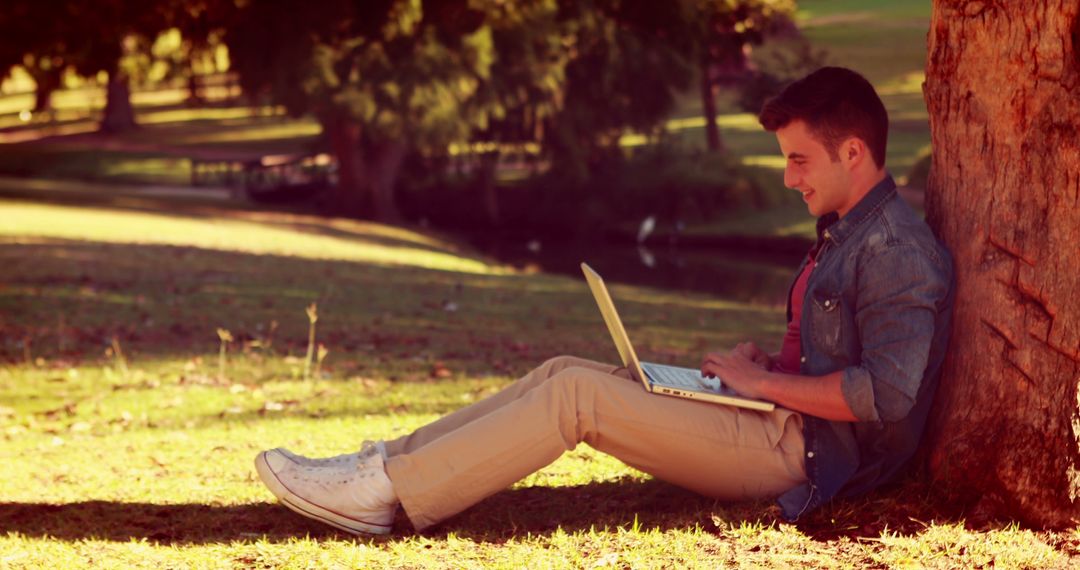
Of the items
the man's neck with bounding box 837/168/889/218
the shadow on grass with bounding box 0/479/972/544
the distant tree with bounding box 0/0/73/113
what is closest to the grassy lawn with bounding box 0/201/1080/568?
the shadow on grass with bounding box 0/479/972/544

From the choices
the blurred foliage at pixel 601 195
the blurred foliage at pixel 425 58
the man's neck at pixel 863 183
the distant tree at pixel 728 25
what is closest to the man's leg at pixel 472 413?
the man's neck at pixel 863 183

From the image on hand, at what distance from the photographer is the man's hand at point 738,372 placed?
4473 millimetres

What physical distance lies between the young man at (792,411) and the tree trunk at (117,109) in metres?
51.1

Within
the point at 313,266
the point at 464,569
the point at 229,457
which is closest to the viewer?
the point at 464,569

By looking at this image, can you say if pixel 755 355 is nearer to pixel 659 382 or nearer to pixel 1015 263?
pixel 659 382

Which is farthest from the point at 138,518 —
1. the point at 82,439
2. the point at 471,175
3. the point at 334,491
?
the point at 471,175

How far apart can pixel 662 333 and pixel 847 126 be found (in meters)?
8.66

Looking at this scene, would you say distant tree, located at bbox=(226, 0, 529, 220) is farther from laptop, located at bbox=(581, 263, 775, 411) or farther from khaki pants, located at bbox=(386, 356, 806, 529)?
khaki pants, located at bbox=(386, 356, 806, 529)

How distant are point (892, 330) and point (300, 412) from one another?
15.0ft

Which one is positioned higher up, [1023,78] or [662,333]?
[1023,78]

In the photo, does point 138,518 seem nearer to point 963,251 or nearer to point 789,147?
point 789,147

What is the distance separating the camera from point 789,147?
4.43m

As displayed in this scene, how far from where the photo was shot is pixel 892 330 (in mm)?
4207

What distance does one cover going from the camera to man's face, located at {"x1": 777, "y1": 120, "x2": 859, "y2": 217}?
440 cm
